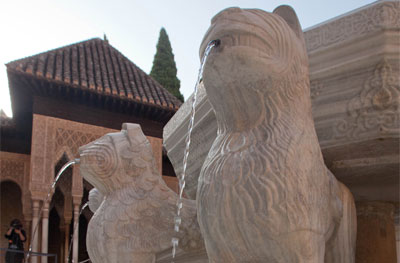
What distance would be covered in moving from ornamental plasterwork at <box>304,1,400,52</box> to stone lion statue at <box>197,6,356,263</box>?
0.96ft

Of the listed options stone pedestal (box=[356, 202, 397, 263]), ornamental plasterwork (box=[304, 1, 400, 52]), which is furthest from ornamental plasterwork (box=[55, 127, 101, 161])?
ornamental plasterwork (box=[304, 1, 400, 52])

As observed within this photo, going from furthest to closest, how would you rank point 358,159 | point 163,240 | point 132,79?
1. point 132,79
2. point 163,240
3. point 358,159

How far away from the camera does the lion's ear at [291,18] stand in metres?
1.32

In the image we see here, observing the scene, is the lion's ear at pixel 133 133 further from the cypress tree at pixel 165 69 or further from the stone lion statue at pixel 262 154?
the cypress tree at pixel 165 69

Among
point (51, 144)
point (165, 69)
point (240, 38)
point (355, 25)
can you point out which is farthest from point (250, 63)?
point (165, 69)

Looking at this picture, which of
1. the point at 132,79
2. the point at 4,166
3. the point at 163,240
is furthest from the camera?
the point at 132,79

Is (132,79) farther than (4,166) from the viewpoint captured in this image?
A: Yes

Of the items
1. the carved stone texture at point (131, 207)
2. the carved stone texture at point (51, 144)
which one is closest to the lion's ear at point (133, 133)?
the carved stone texture at point (131, 207)

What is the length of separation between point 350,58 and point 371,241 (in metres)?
0.82

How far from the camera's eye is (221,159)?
1228 mm

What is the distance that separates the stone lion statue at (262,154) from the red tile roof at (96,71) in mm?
10619

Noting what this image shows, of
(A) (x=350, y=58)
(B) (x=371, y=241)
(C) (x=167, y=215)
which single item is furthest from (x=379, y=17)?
(C) (x=167, y=215)

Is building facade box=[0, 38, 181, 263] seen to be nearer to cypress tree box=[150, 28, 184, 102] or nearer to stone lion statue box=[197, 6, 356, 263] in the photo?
cypress tree box=[150, 28, 184, 102]

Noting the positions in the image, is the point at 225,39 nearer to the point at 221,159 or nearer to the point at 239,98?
the point at 239,98
